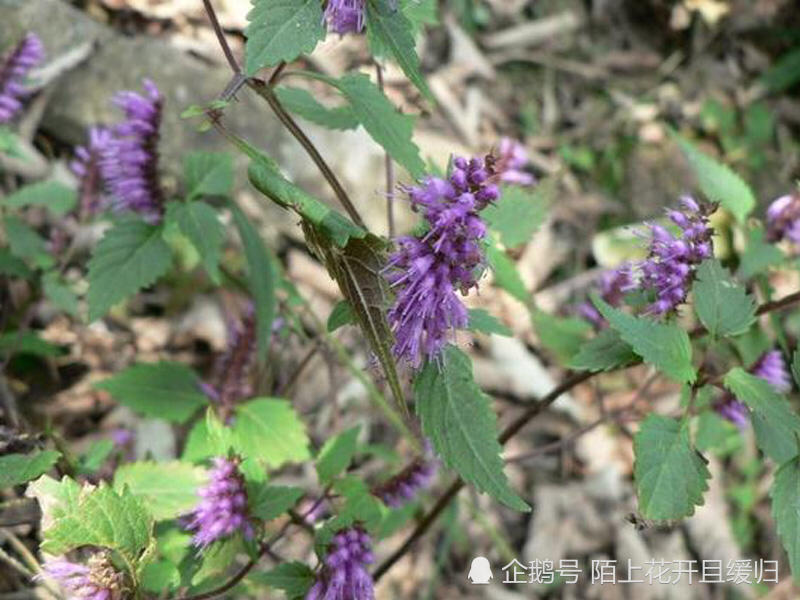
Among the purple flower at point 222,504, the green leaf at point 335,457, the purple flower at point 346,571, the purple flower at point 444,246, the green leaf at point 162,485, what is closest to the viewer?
the purple flower at point 444,246

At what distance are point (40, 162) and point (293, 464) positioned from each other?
176cm

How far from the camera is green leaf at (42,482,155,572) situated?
5.25ft

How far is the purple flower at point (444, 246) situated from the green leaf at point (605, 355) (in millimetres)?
472

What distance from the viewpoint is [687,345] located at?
1890 mm

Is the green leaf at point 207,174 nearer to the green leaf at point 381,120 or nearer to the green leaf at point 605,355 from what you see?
the green leaf at point 381,120

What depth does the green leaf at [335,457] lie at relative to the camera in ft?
7.64

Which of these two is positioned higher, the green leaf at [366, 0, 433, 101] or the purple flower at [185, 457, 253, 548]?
the green leaf at [366, 0, 433, 101]

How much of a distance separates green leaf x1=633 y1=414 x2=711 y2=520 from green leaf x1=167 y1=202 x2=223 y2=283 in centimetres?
128

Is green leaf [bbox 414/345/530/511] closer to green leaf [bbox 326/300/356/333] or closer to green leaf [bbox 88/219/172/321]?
green leaf [bbox 326/300/356/333]

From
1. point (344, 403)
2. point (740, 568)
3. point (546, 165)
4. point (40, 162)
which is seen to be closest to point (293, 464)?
point (344, 403)

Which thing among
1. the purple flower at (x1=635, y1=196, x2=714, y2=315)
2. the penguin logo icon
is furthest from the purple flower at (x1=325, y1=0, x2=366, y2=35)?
the penguin logo icon

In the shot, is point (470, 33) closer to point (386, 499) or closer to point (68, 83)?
point (68, 83)

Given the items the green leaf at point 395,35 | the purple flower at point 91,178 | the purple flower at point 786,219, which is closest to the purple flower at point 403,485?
the green leaf at point 395,35

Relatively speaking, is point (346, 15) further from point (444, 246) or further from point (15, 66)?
point (15, 66)
